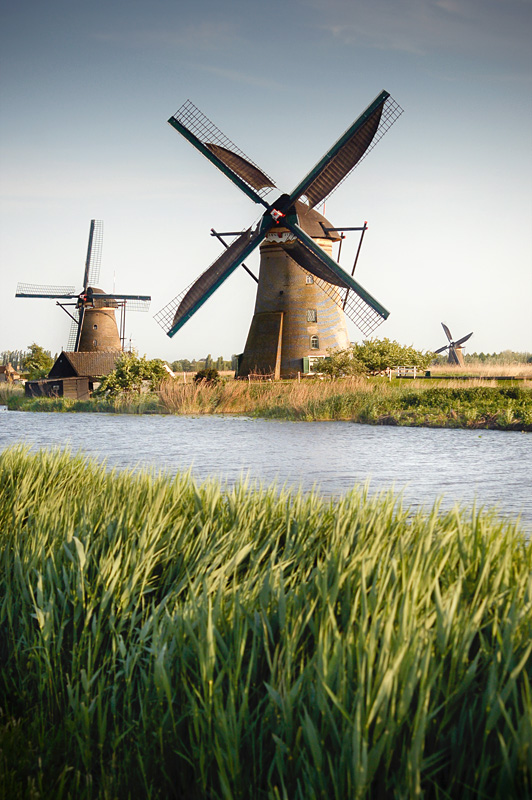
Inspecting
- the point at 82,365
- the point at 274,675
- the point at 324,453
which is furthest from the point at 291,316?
the point at 274,675

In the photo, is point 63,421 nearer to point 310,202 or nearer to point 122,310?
point 310,202

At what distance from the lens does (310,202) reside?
31.8 meters

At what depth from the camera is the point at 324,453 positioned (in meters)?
14.7

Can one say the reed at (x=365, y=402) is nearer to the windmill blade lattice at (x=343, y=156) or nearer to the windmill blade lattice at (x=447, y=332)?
the windmill blade lattice at (x=343, y=156)

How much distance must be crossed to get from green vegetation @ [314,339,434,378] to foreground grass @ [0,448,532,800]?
27.1 meters

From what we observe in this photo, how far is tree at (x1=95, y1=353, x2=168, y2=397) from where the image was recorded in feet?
101

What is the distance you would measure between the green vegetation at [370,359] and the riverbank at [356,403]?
370 cm

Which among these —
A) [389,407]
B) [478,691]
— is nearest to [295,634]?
[478,691]

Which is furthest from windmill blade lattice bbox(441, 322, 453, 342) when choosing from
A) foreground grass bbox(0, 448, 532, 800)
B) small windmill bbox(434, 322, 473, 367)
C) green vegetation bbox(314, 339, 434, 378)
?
foreground grass bbox(0, 448, 532, 800)

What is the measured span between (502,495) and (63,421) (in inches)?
749

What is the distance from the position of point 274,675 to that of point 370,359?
103 feet

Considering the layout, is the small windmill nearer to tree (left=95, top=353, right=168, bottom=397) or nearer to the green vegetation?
the green vegetation

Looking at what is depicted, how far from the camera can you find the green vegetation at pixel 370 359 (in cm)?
3178

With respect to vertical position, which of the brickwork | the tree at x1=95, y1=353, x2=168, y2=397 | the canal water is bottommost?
the canal water
